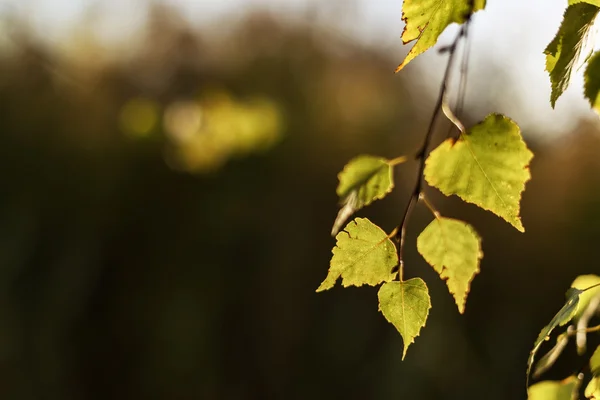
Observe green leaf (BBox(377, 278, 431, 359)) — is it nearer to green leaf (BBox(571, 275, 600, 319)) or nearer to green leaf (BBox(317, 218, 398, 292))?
green leaf (BBox(317, 218, 398, 292))

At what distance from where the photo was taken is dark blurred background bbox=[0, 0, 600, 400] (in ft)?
12.7

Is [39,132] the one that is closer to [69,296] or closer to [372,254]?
[69,296]

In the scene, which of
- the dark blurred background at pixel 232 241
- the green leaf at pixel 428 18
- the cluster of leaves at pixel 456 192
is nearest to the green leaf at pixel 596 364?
the cluster of leaves at pixel 456 192

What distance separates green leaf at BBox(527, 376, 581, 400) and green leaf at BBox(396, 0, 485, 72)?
0.25m

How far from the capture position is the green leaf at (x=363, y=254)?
0.42m

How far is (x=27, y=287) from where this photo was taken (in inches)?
159

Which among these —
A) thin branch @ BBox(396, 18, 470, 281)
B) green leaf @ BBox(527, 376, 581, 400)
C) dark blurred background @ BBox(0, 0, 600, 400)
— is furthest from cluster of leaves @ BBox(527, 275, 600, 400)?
dark blurred background @ BBox(0, 0, 600, 400)

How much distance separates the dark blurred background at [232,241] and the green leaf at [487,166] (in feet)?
10.9

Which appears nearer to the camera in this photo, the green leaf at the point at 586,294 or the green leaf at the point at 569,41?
the green leaf at the point at 569,41

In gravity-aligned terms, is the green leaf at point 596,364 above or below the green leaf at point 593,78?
below

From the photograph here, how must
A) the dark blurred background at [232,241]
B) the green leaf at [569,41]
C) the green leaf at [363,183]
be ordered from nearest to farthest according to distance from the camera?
1. the green leaf at [569,41]
2. the green leaf at [363,183]
3. the dark blurred background at [232,241]

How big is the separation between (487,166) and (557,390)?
183 millimetres

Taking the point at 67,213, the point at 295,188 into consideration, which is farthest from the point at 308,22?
the point at 67,213

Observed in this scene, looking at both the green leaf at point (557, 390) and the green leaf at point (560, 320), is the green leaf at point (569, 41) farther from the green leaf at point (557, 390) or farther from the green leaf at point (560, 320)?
the green leaf at point (557, 390)
